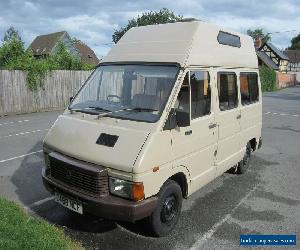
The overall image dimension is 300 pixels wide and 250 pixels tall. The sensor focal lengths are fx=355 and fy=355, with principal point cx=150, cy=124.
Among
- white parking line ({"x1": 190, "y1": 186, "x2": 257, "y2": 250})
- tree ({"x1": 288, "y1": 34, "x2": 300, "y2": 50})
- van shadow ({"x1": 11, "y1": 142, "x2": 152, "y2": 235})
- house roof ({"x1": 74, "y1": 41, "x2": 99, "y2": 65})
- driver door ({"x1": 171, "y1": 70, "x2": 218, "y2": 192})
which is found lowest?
white parking line ({"x1": 190, "y1": 186, "x2": 257, "y2": 250})

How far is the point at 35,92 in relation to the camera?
19.5m

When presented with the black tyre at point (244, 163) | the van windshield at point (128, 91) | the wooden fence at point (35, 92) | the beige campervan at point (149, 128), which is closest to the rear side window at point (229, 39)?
the beige campervan at point (149, 128)

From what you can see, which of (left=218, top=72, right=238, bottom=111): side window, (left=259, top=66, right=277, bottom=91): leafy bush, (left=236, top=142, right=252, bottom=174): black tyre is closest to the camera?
(left=218, top=72, right=238, bottom=111): side window

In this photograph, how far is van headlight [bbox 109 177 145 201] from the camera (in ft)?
14.6

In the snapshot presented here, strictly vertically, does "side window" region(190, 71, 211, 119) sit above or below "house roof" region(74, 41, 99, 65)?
below

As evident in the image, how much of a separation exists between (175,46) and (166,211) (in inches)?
101

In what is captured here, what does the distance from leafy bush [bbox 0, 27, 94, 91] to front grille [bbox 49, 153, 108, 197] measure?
49.4 ft

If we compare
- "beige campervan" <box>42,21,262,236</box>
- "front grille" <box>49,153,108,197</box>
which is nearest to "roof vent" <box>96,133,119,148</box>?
"beige campervan" <box>42,21,262,236</box>

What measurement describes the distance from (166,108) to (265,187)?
3759 mm

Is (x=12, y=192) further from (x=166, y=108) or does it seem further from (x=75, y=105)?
(x=166, y=108)

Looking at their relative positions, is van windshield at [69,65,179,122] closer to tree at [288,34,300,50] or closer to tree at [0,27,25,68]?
tree at [0,27,25,68]

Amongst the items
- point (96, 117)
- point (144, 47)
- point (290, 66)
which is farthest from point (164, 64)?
point (290, 66)

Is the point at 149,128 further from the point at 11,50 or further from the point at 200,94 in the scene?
the point at 11,50

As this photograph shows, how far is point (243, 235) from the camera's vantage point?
5.34 metres
